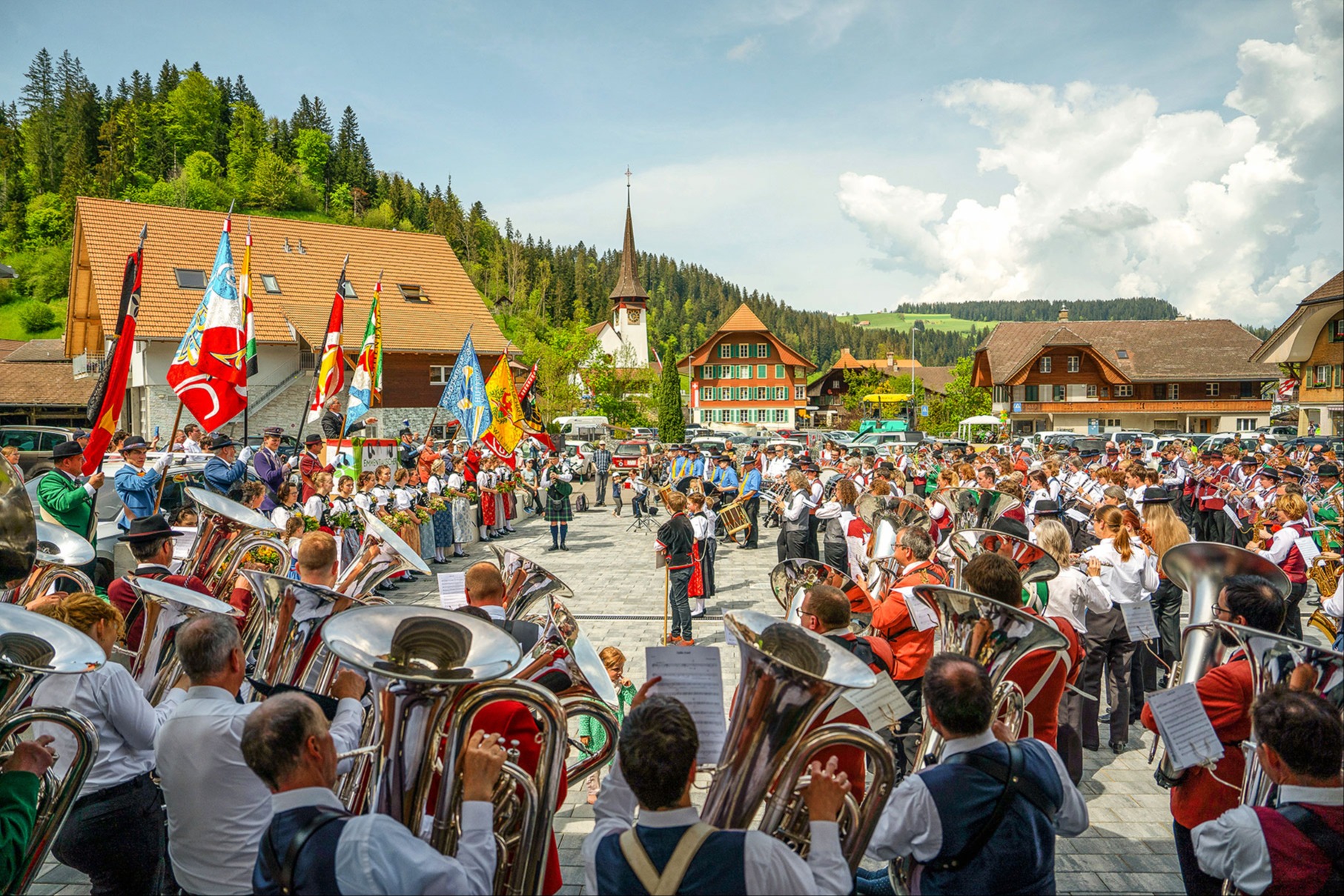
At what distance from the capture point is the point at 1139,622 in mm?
5590

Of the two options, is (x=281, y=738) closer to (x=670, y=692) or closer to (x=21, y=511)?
(x=670, y=692)

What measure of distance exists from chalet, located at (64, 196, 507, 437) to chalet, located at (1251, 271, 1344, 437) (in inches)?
1350

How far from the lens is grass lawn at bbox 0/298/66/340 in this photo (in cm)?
6138

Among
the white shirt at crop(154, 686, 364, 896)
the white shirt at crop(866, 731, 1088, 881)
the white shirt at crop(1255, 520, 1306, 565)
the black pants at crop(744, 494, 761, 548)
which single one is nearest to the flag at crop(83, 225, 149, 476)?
the white shirt at crop(154, 686, 364, 896)

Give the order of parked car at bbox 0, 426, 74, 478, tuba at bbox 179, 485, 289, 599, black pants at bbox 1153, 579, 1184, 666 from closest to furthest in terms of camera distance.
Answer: tuba at bbox 179, 485, 289, 599, black pants at bbox 1153, 579, 1184, 666, parked car at bbox 0, 426, 74, 478

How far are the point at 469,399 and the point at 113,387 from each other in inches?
320

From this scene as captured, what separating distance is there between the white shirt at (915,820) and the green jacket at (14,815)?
9.15 ft

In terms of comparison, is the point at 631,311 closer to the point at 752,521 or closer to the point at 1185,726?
the point at 752,521

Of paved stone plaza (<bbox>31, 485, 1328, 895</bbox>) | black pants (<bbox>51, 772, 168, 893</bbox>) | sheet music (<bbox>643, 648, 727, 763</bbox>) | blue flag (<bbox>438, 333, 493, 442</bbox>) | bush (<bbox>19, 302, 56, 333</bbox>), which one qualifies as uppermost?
bush (<bbox>19, 302, 56, 333</bbox>)

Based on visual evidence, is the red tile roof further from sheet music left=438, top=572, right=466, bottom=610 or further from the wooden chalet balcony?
the wooden chalet balcony

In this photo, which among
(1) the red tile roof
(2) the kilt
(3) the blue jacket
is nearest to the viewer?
Result: (3) the blue jacket

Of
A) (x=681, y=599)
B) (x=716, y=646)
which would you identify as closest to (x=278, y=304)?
(x=681, y=599)

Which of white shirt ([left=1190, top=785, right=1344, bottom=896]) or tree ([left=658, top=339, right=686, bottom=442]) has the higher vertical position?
tree ([left=658, top=339, right=686, bottom=442])

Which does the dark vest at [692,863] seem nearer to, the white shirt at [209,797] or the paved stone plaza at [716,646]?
the white shirt at [209,797]
